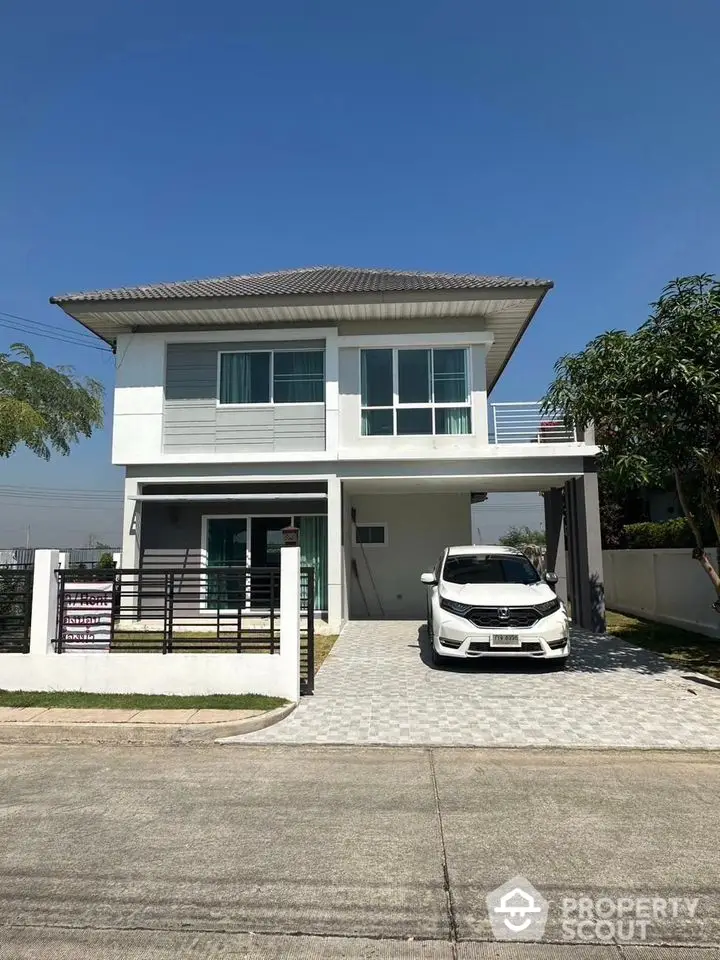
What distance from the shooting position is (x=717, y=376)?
24.6 feet

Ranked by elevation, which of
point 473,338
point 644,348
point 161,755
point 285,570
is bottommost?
point 161,755

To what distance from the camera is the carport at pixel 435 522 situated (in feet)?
41.6

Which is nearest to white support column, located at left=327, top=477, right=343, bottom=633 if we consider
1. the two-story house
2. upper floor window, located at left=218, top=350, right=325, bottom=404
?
the two-story house

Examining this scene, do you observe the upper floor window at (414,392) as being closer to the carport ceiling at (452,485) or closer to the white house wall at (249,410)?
the white house wall at (249,410)

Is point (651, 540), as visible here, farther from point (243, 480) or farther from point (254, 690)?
point (254, 690)

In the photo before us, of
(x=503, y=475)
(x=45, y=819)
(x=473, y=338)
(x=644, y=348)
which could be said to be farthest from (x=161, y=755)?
(x=473, y=338)

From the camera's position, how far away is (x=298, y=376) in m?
13.5

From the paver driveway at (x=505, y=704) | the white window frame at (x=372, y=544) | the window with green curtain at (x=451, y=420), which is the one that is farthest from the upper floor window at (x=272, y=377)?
the paver driveway at (x=505, y=704)

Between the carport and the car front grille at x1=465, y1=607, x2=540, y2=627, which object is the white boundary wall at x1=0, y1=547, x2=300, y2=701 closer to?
the car front grille at x1=465, y1=607, x2=540, y2=627

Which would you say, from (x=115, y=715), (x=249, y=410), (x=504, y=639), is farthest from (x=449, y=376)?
(x=115, y=715)

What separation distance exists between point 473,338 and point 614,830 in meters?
10.6

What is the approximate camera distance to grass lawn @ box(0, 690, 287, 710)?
264 inches

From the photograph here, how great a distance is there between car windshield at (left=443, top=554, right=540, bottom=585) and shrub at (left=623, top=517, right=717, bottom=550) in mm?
3655

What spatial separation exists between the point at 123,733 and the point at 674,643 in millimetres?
9236
